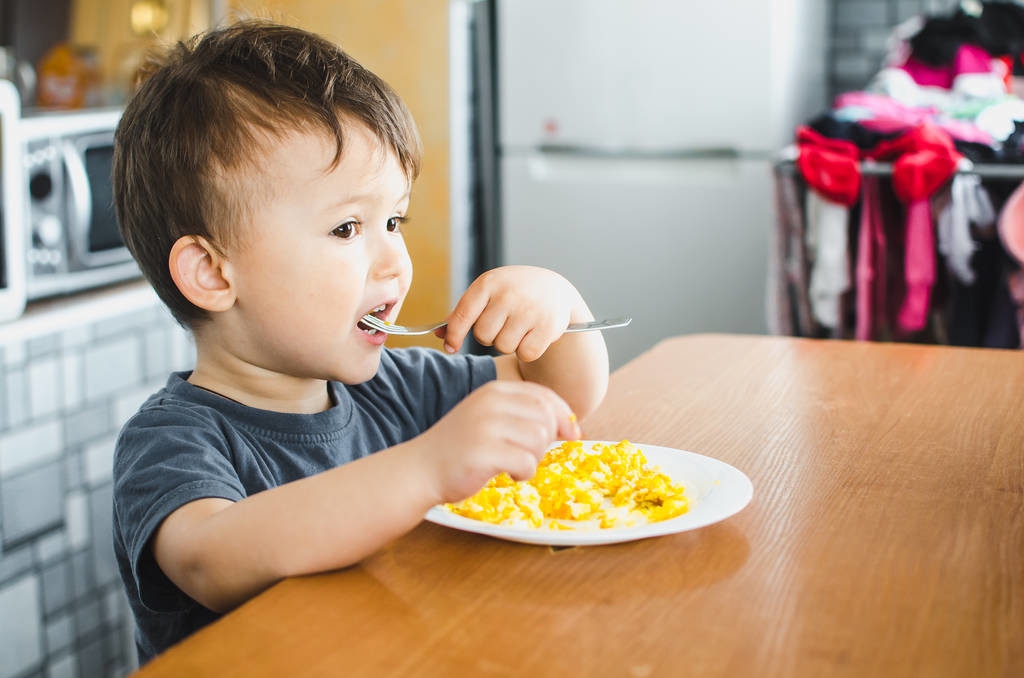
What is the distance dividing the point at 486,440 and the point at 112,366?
4.46 feet

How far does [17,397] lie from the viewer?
1658 millimetres

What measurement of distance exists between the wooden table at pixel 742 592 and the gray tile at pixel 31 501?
3.67 feet

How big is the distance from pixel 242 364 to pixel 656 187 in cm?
185

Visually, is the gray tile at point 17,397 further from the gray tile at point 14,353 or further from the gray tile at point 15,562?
the gray tile at point 15,562

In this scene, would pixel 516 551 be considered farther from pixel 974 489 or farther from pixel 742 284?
pixel 742 284

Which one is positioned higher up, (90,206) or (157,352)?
(90,206)

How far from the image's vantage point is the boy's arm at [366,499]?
67 cm

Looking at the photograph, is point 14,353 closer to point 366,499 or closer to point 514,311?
point 514,311

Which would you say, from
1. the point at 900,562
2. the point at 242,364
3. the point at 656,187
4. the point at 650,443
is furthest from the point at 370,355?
the point at 656,187

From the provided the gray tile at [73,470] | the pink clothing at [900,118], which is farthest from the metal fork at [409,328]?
the pink clothing at [900,118]

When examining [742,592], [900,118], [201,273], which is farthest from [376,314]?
[900,118]

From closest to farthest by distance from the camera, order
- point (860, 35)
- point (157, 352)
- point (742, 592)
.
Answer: point (742, 592) < point (157, 352) < point (860, 35)

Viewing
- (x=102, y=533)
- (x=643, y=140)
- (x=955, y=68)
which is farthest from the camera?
(x=643, y=140)

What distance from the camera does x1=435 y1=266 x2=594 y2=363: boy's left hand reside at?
3.20 ft
